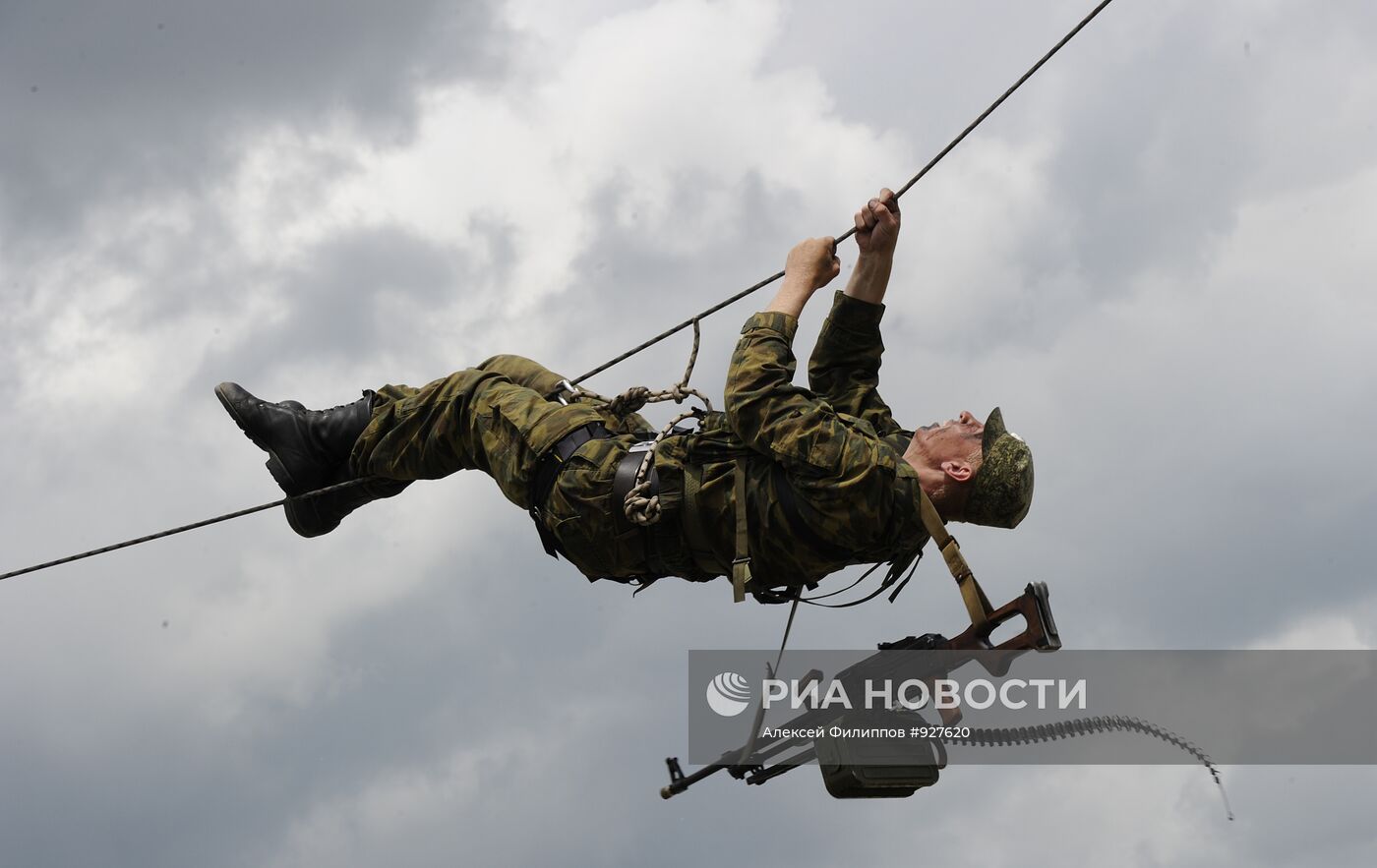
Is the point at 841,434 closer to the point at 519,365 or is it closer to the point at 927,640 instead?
the point at 927,640

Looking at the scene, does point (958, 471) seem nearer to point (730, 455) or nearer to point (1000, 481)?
point (1000, 481)

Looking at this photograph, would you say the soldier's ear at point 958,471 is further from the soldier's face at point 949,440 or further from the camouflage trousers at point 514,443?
the camouflage trousers at point 514,443

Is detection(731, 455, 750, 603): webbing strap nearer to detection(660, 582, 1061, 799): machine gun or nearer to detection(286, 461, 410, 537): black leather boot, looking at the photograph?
detection(660, 582, 1061, 799): machine gun

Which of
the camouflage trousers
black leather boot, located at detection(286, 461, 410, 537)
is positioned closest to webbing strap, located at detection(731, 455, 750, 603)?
the camouflage trousers

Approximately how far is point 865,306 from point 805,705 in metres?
2.03

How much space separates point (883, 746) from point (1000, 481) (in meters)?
1.41

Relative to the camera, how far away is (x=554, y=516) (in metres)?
9.83

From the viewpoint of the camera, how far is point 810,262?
982cm

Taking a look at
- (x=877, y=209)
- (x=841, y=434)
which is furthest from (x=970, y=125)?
(x=841, y=434)

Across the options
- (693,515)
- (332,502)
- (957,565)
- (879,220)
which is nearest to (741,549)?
(693,515)

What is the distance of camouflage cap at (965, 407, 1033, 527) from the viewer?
31.5ft

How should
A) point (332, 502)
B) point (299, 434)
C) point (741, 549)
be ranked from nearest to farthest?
point (741, 549) < point (299, 434) < point (332, 502)

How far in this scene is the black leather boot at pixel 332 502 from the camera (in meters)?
10.5

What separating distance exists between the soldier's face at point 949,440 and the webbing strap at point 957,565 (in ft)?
0.75
